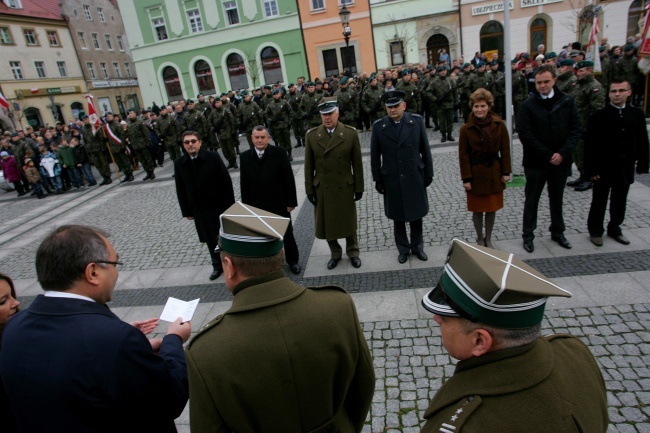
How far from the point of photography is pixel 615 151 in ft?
15.9

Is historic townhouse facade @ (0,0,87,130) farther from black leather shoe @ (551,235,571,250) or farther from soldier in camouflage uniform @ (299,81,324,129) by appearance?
black leather shoe @ (551,235,571,250)

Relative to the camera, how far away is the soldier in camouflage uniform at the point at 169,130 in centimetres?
1324

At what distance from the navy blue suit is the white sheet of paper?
538 millimetres

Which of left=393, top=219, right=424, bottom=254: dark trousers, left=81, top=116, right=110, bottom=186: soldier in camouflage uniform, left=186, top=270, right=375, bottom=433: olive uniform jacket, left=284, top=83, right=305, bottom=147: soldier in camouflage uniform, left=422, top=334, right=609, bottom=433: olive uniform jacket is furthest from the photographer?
left=284, top=83, right=305, bottom=147: soldier in camouflage uniform

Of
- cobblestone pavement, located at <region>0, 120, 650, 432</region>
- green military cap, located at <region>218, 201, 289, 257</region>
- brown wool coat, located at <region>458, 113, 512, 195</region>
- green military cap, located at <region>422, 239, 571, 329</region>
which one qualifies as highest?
green military cap, located at <region>218, 201, 289, 257</region>

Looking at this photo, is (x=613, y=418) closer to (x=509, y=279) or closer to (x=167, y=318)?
(x=509, y=279)

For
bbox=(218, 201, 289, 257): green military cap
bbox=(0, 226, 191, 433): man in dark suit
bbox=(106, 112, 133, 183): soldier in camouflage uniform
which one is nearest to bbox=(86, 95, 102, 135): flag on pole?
bbox=(106, 112, 133, 183): soldier in camouflage uniform

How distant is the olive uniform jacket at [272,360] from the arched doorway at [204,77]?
33121 millimetres

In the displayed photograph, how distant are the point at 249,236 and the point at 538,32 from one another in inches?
1137

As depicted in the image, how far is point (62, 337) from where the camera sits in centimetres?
162

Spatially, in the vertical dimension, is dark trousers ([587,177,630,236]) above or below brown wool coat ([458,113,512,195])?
below

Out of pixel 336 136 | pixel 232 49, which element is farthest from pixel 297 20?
pixel 336 136

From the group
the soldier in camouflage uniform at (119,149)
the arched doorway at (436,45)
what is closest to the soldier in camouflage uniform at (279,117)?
the soldier in camouflage uniform at (119,149)

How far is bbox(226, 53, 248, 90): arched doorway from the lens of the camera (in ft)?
102
